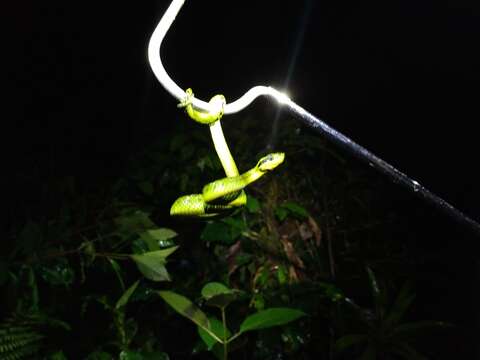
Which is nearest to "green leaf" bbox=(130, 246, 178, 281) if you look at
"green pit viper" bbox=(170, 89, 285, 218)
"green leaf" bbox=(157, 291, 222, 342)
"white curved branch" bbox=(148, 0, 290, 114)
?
"green leaf" bbox=(157, 291, 222, 342)

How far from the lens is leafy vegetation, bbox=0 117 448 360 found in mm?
1779

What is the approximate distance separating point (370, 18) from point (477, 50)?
7.05ft

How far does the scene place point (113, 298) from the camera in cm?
203

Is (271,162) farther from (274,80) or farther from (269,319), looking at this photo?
(274,80)

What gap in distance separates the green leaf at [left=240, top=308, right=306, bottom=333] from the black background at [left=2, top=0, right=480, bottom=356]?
2.08 metres

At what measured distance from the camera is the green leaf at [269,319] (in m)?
1.59

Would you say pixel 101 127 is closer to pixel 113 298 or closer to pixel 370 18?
pixel 113 298

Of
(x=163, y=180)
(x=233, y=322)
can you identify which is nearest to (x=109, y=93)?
(x=163, y=180)

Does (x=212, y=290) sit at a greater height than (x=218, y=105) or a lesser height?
lesser

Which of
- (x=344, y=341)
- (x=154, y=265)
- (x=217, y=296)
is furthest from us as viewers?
(x=344, y=341)

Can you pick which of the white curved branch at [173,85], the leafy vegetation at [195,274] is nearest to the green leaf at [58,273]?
the leafy vegetation at [195,274]

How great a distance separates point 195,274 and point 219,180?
1.53 meters

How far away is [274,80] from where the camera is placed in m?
6.66

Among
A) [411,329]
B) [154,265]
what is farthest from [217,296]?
[411,329]
